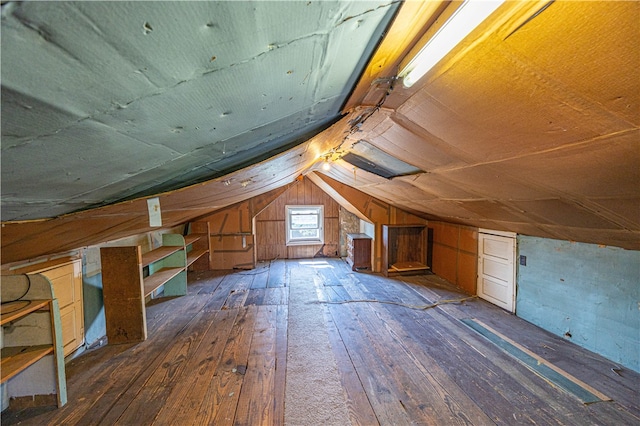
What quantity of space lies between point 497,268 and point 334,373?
9.08 feet

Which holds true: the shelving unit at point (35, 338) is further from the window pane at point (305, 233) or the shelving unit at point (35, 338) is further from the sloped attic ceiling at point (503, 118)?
the window pane at point (305, 233)

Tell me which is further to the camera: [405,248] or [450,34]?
[405,248]

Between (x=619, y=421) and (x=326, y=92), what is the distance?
279cm

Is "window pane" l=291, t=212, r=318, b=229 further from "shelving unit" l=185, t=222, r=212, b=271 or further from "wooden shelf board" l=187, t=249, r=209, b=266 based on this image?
"wooden shelf board" l=187, t=249, r=209, b=266

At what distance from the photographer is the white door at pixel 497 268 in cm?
338

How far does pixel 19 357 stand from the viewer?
1678 mm

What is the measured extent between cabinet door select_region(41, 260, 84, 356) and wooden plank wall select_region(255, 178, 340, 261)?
3.93 metres

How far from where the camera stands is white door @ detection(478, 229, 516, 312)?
338 cm

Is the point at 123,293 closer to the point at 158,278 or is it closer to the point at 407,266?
the point at 158,278

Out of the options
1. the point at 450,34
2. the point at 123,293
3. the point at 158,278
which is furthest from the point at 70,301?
the point at 450,34

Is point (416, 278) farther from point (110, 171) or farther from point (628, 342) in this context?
point (110, 171)

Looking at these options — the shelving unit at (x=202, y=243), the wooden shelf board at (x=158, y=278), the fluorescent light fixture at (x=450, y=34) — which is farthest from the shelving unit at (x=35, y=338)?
the shelving unit at (x=202, y=243)

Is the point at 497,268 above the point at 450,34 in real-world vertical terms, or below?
below

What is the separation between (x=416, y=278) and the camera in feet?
15.9
